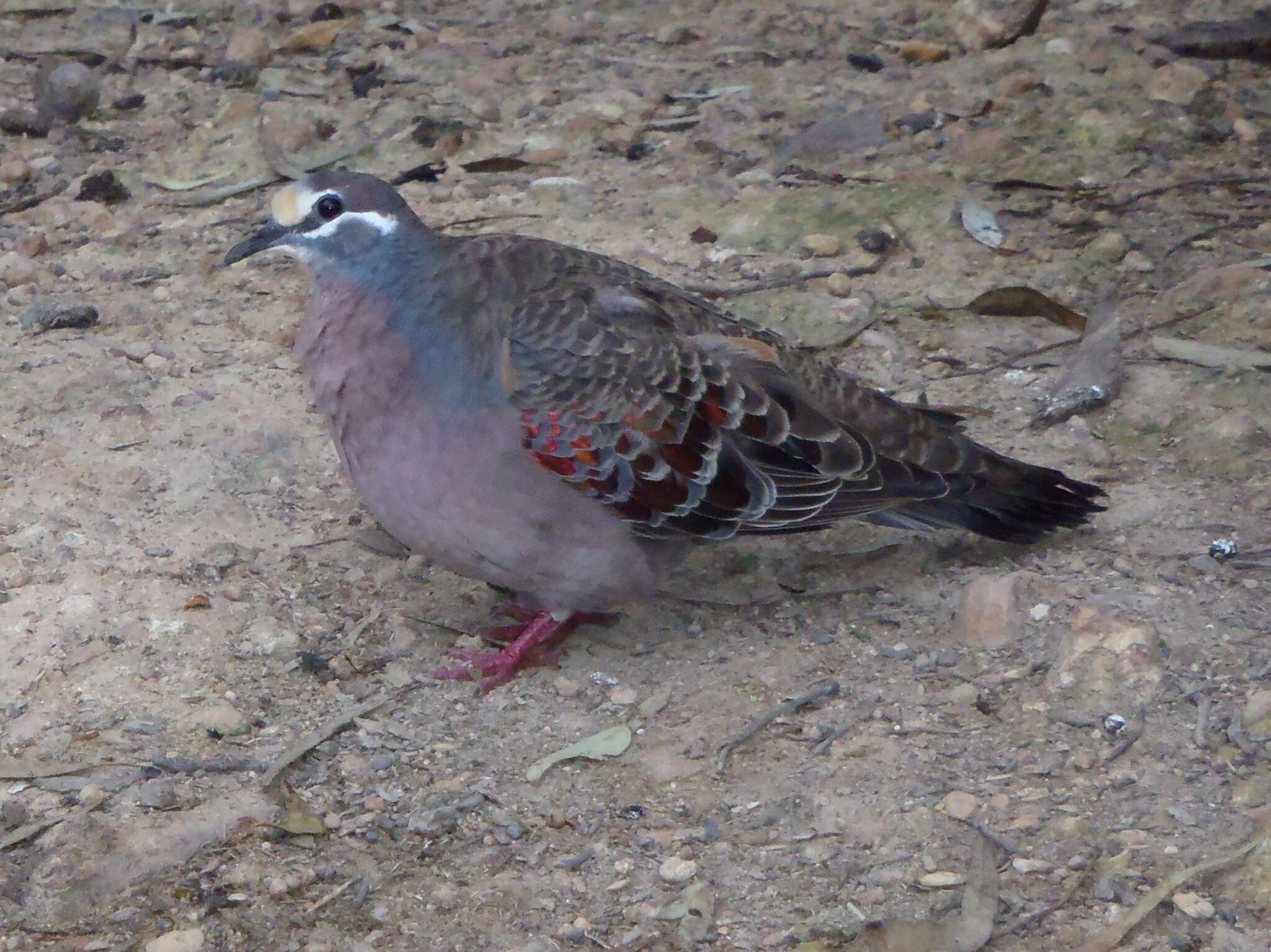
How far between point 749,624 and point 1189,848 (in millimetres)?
1361

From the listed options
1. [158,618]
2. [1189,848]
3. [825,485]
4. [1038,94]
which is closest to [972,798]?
[1189,848]

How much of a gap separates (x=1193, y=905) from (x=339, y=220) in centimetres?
257

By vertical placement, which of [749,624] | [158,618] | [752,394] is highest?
[752,394]

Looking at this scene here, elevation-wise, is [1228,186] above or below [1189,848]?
above

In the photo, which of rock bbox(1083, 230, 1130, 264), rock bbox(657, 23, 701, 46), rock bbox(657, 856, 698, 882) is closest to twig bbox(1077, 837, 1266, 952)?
rock bbox(657, 856, 698, 882)

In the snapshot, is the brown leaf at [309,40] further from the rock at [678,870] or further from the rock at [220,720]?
the rock at [678,870]

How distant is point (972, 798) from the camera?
3529 millimetres

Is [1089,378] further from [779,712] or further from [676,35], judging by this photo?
[676,35]

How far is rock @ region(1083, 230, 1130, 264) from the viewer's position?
563 centimetres

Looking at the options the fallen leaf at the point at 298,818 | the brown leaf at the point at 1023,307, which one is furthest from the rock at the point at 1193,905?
the brown leaf at the point at 1023,307

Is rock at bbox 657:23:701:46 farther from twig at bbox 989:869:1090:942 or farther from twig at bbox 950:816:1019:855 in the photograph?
twig at bbox 989:869:1090:942

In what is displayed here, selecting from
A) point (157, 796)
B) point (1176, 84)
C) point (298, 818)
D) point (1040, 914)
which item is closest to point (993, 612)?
point (1040, 914)

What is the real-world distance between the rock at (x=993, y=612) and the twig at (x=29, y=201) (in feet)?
12.9

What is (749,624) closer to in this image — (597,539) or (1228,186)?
(597,539)
